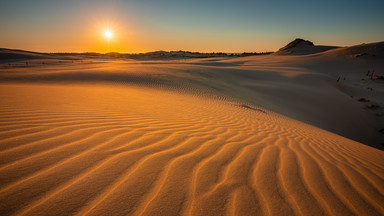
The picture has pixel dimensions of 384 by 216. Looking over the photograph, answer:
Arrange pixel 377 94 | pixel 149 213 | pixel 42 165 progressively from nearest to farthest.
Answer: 1. pixel 149 213
2. pixel 42 165
3. pixel 377 94

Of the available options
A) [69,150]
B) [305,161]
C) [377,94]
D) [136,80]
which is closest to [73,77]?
[136,80]

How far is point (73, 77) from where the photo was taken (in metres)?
9.16

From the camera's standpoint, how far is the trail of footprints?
1169mm

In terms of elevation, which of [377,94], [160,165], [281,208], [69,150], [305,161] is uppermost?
[69,150]

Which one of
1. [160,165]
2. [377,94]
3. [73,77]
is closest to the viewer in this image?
[160,165]

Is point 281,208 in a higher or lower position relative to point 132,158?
lower

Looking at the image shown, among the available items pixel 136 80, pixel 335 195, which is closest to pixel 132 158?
pixel 335 195

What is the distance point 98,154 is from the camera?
5.67 ft

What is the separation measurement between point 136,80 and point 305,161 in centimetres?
865

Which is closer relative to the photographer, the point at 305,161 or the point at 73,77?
the point at 305,161

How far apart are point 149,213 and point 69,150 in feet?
3.83

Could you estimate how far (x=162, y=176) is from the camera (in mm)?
1493

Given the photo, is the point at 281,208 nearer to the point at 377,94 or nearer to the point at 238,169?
the point at 238,169

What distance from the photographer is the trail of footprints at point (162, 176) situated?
3.84 ft
